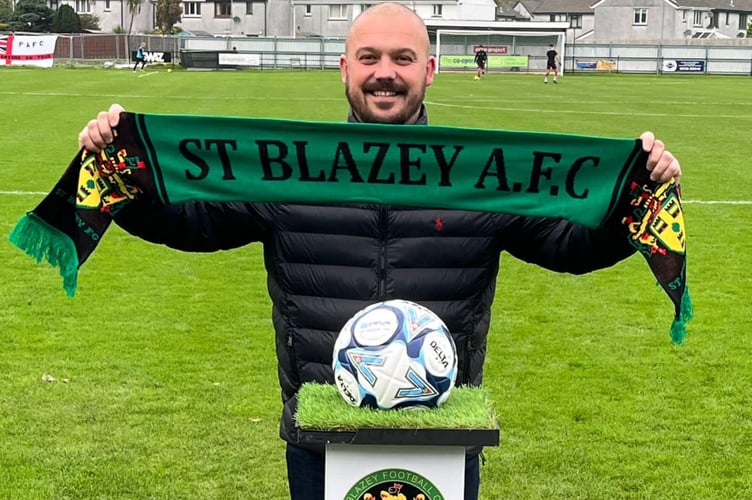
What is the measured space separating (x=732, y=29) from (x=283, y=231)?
355 ft

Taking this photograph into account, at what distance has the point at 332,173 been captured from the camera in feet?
10.5

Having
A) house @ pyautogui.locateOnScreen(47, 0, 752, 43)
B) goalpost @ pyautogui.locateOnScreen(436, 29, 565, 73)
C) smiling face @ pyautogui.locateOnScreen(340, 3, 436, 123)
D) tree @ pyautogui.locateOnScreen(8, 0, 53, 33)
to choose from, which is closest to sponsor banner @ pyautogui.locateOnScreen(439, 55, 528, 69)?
goalpost @ pyautogui.locateOnScreen(436, 29, 565, 73)

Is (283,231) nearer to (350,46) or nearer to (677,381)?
(350,46)

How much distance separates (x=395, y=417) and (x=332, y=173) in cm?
91

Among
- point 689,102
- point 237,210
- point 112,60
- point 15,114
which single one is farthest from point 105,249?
point 112,60

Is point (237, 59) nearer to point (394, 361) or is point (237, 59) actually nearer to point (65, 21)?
point (65, 21)

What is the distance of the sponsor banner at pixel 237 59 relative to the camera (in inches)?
2143

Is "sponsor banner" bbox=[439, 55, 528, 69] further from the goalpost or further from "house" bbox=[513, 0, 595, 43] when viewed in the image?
"house" bbox=[513, 0, 595, 43]

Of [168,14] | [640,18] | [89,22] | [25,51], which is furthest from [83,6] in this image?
[25,51]

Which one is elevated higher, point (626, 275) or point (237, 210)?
point (237, 210)

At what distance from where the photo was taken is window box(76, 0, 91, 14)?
103562 mm

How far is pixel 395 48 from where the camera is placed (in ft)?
9.88

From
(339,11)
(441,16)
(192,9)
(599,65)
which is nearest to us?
(599,65)

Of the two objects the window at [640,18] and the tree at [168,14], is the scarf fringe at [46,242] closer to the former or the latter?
the window at [640,18]
